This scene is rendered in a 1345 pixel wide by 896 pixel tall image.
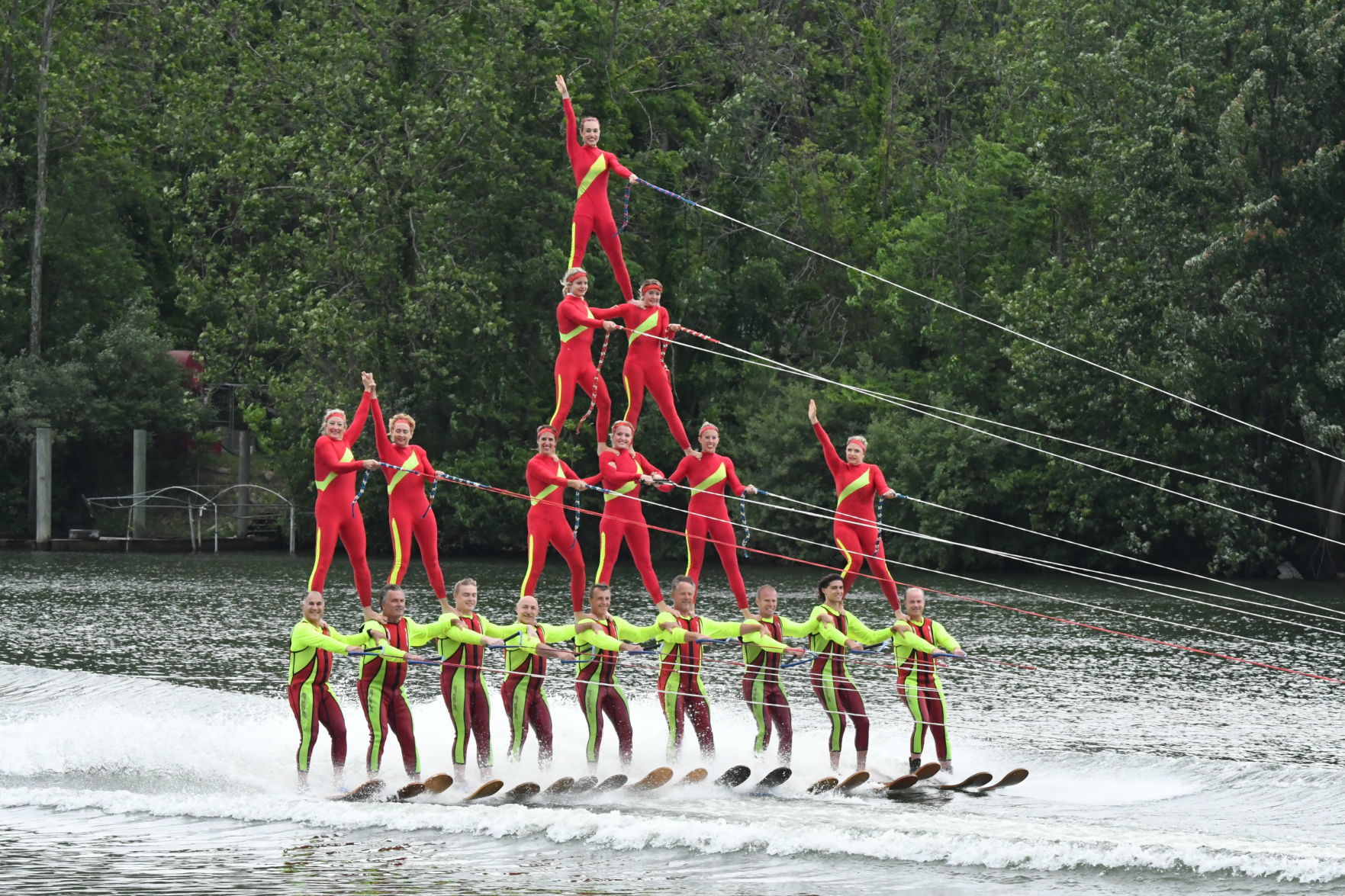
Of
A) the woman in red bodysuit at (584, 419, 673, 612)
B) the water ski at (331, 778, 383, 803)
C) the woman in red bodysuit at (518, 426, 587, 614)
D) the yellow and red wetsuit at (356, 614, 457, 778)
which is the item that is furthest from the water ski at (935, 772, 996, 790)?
the water ski at (331, 778, 383, 803)

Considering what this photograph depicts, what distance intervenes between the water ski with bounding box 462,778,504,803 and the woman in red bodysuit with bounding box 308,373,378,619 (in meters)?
2.23

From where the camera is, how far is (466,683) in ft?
47.6

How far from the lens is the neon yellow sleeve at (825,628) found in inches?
583

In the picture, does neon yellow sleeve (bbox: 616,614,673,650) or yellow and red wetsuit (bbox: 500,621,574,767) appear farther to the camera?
neon yellow sleeve (bbox: 616,614,673,650)

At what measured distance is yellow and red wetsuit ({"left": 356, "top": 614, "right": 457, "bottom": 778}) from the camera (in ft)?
46.3

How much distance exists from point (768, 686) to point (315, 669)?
3.65m

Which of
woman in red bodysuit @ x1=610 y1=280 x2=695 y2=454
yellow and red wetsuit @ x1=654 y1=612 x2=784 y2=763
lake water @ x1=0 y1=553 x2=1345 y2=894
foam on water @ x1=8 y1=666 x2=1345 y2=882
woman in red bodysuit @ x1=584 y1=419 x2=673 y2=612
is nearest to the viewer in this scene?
lake water @ x1=0 y1=553 x2=1345 y2=894

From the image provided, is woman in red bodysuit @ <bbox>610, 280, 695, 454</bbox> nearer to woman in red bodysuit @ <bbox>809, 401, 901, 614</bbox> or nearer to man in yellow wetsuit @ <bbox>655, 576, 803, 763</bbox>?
woman in red bodysuit @ <bbox>809, 401, 901, 614</bbox>

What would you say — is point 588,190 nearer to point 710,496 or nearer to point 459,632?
point 710,496

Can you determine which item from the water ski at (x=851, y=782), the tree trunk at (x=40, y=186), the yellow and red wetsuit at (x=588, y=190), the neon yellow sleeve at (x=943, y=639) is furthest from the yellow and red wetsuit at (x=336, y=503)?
Result: the tree trunk at (x=40, y=186)

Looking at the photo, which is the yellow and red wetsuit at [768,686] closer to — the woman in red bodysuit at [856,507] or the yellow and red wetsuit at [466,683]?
the woman in red bodysuit at [856,507]

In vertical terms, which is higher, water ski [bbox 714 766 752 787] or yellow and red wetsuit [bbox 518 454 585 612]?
yellow and red wetsuit [bbox 518 454 585 612]

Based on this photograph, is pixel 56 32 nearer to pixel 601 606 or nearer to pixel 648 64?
pixel 648 64

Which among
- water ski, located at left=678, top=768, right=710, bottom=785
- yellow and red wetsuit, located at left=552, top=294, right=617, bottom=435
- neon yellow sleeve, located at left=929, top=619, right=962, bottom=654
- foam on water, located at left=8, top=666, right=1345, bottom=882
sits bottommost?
foam on water, located at left=8, top=666, right=1345, bottom=882
